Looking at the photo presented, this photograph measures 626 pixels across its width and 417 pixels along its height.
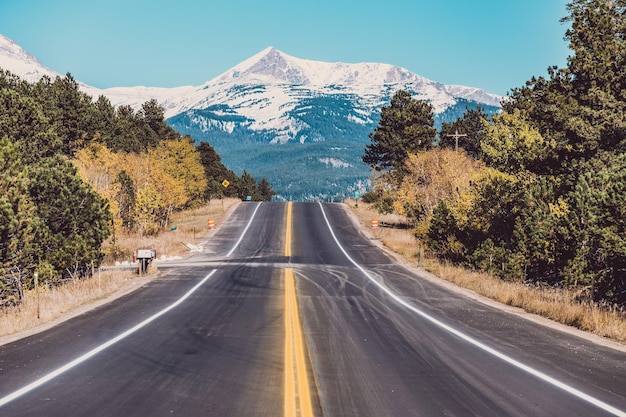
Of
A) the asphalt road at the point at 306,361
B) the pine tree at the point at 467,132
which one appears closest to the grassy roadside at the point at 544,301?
the asphalt road at the point at 306,361

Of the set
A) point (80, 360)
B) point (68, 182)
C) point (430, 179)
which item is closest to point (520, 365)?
point (80, 360)

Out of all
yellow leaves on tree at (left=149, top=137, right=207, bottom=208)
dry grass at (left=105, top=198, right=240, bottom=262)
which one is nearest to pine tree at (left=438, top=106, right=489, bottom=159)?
dry grass at (left=105, top=198, right=240, bottom=262)

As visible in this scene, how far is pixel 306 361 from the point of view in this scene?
9.63 meters

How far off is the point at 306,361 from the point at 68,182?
1981 centimetres

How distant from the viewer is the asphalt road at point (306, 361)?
23.6 ft

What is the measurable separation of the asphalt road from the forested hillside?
235 inches

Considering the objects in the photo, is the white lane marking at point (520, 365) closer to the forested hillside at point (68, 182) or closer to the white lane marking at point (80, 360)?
the white lane marking at point (80, 360)

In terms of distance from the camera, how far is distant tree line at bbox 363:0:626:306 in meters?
19.7

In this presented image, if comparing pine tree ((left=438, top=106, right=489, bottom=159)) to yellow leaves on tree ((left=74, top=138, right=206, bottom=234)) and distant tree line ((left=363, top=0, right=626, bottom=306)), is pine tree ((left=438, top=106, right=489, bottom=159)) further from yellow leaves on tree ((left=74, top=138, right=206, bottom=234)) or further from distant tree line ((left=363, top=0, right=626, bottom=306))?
distant tree line ((left=363, top=0, right=626, bottom=306))

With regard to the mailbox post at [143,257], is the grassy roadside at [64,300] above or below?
below

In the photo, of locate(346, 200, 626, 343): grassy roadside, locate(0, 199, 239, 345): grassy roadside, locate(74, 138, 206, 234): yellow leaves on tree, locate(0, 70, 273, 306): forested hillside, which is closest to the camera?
locate(346, 200, 626, 343): grassy roadside

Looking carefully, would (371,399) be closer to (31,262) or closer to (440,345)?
(440,345)

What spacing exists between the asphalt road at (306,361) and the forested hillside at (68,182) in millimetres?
5967

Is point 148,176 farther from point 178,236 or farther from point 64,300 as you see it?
point 64,300
